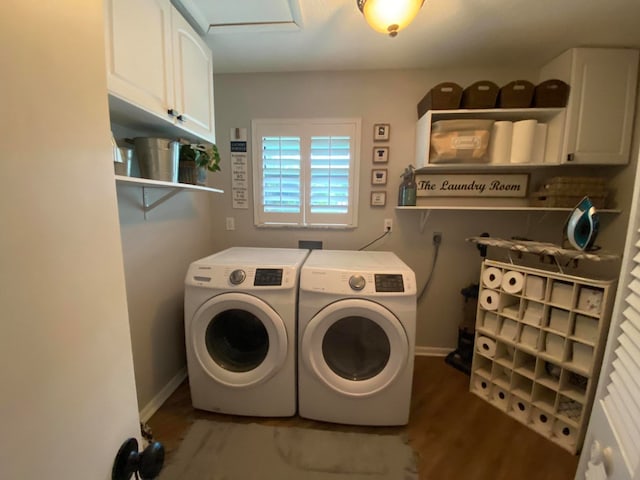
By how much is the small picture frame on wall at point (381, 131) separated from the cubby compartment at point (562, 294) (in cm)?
144

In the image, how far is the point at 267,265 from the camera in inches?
62.0

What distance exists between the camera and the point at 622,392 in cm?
65

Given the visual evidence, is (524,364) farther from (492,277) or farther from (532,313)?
(492,277)

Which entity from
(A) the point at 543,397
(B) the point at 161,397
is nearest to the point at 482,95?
(A) the point at 543,397

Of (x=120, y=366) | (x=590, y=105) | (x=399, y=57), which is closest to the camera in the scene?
(x=120, y=366)

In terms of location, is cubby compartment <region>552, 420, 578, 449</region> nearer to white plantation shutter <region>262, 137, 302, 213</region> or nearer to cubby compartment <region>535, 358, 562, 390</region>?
cubby compartment <region>535, 358, 562, 390</region>

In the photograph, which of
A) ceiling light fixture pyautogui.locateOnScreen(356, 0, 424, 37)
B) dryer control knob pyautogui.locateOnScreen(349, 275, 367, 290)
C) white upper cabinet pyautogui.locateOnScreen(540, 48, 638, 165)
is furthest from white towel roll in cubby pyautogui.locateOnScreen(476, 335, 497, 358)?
ceiling light fixture pyautogui.locateOnScreen(356, 0, 424, 37)

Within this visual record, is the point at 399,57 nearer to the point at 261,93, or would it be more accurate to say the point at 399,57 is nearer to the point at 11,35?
the point at 261,93

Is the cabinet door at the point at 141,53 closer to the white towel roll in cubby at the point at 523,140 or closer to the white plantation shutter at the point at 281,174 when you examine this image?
the white plantation shutter at the point at 281,174

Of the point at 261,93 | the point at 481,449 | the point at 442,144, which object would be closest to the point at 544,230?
the point at 442,144

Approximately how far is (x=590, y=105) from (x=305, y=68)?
1896mm

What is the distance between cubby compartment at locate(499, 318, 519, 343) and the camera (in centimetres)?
167

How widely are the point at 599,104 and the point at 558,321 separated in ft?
4.51

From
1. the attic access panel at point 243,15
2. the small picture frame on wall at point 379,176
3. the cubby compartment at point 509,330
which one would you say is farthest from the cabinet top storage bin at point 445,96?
the cubby compartment at point 509,330
